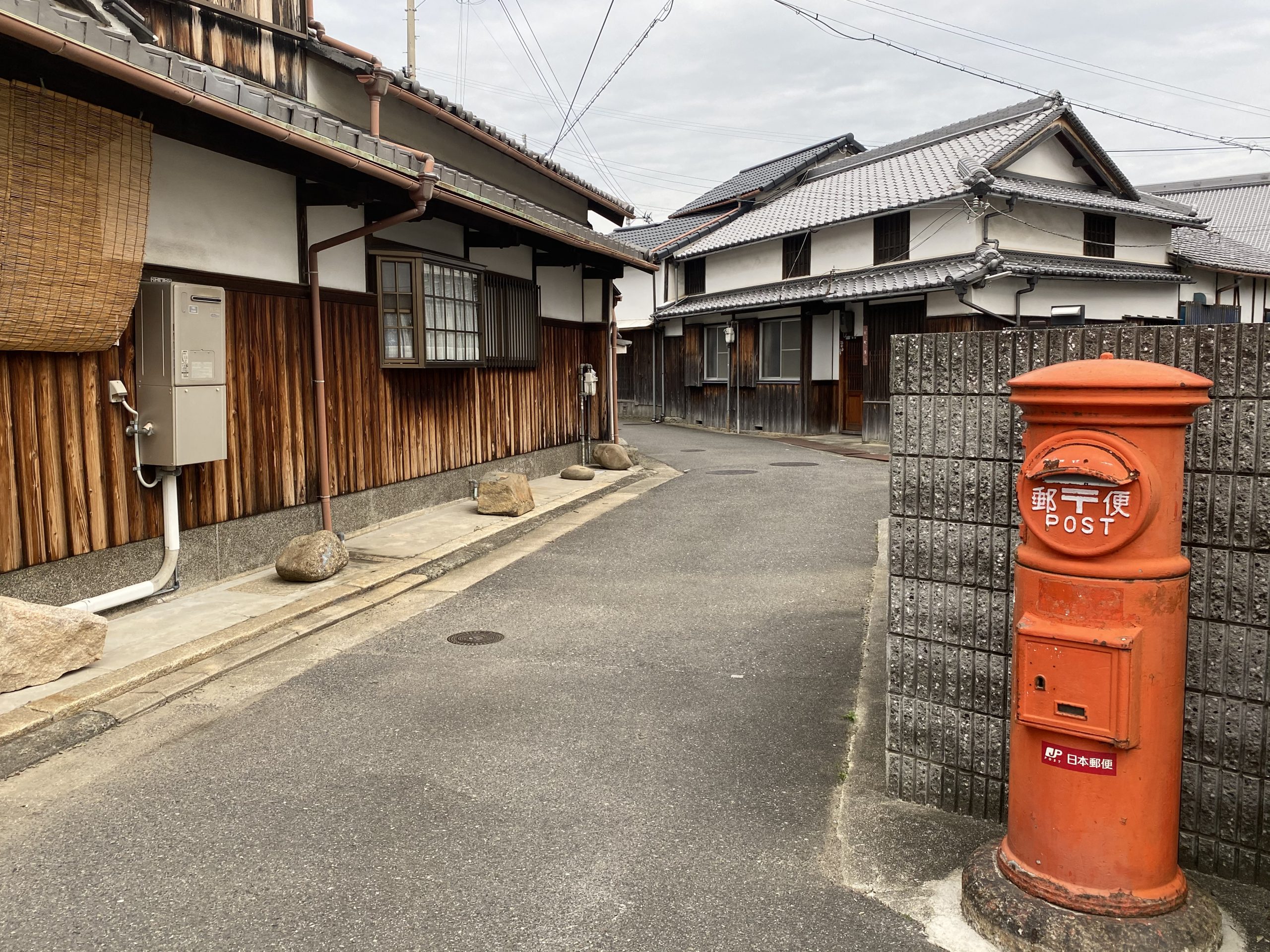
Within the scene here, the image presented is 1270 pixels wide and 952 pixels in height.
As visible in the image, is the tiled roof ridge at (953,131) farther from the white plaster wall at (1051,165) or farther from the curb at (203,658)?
the curb at (203,658)

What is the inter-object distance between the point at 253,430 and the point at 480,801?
5016mm

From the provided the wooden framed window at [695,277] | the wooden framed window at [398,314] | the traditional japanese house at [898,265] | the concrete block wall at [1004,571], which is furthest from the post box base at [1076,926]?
the wooden framed window at [695,277]

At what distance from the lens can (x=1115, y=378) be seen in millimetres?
2732

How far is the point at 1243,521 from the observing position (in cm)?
308

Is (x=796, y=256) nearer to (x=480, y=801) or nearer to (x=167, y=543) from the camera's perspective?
(x=167, y=543)

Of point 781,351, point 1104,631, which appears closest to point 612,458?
point 781,351

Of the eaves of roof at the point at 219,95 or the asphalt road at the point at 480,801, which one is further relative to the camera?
the eaves of roof at the point at 219,95

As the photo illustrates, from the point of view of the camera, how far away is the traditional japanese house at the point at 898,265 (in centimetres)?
1903

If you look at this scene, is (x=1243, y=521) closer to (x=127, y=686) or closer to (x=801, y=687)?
(x=801, y=687)

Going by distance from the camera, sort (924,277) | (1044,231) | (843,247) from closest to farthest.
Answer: (924,277) < (1044,231) < (843,247)

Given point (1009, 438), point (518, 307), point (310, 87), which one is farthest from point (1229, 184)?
point (1009, 438)

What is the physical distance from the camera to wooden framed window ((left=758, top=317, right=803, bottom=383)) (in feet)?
76.4

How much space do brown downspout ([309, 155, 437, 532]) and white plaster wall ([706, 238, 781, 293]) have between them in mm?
17091

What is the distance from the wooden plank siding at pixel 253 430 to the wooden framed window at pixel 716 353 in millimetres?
13403
